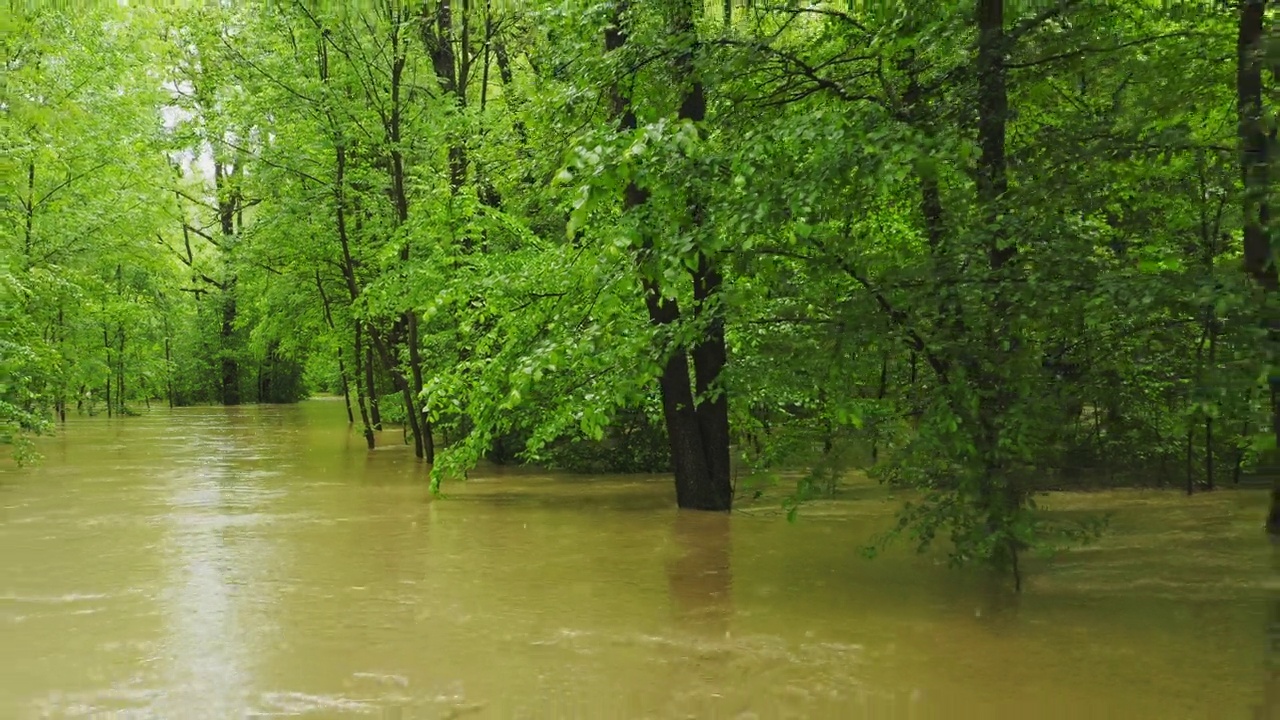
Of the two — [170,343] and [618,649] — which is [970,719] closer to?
[618,649]

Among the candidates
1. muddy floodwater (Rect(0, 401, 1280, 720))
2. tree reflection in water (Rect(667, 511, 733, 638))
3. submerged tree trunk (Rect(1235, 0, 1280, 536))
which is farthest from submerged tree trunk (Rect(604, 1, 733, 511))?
submerged tree trunk (Rect(1235, 0, 1280, 536))

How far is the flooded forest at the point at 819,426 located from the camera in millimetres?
6711

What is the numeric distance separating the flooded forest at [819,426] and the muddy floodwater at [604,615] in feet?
0.15

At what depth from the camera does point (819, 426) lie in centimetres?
998

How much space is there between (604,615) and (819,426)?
2.89 m

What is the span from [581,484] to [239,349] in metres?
31.8

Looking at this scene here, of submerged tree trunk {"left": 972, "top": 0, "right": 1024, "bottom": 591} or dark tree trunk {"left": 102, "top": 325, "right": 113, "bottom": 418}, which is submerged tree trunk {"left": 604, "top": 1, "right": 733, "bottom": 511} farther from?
dark tree trunk {"left": 102, "top": 325, "right": 113, "bottom": 418}

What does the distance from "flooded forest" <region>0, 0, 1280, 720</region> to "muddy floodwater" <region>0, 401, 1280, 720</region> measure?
4 centimetres

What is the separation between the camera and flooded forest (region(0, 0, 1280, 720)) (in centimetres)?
671

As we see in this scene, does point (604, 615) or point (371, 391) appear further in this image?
point (371, 391)

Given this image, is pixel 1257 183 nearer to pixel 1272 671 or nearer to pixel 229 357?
pixel 1272 671

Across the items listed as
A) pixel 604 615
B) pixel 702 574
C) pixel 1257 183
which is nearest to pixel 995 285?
pixel 1257 183

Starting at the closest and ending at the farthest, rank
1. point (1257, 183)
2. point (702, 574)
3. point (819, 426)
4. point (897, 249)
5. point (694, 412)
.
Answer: point (1257, 183), point (897, 249), point (702, 574), point (819, 426), point (694, 412)

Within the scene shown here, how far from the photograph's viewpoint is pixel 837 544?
11383mm
